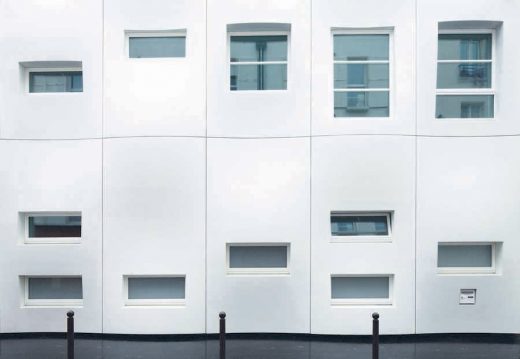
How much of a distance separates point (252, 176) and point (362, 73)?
104 inches

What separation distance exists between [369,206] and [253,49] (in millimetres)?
3402

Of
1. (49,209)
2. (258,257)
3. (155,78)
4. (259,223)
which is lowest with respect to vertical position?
(258,257)

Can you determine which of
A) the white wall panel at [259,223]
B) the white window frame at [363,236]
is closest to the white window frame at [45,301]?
the white wall panel at [259,223]

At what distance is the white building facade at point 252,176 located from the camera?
7066mm

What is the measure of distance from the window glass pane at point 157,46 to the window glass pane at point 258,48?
3.05ft

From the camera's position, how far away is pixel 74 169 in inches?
283

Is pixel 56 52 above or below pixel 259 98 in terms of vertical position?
above

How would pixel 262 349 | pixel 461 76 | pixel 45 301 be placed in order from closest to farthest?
1. pixel 262 349
2. pixel 45 301
3. pixel 461 76

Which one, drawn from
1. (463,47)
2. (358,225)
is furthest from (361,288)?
(463,47)

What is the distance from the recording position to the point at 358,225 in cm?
727

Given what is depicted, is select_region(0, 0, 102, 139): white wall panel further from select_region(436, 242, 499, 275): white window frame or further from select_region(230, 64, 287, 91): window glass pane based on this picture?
select_region(436, 242, 499, 275): white window frame

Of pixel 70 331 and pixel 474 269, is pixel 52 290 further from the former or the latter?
pixel 474 269

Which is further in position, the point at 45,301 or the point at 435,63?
the point at 45,301

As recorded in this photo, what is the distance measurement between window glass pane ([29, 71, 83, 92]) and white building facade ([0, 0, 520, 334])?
0.96 feet
